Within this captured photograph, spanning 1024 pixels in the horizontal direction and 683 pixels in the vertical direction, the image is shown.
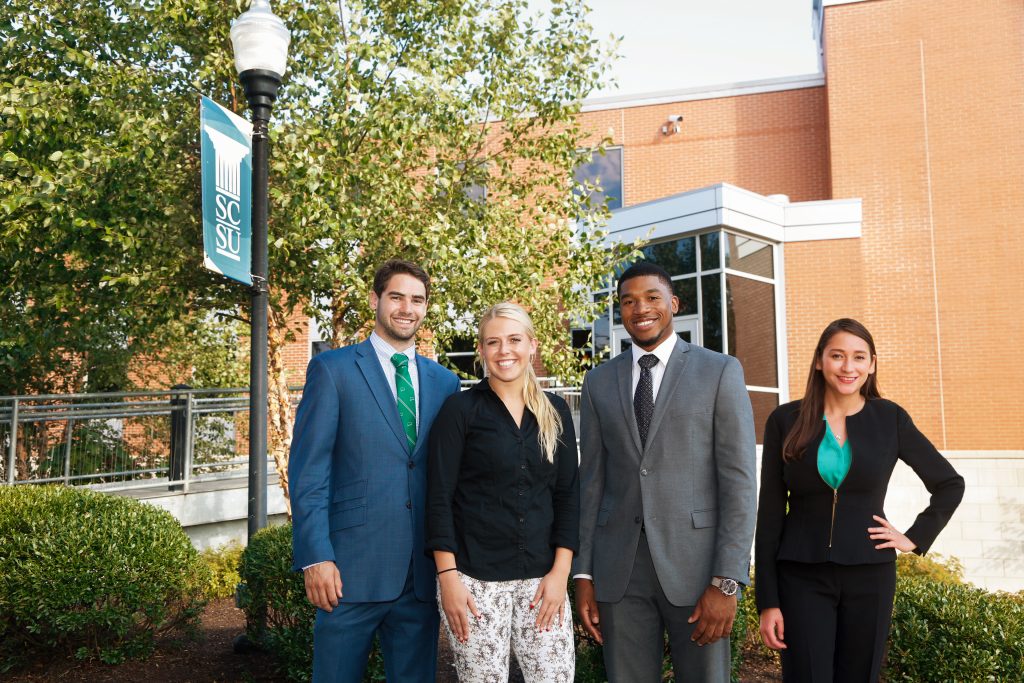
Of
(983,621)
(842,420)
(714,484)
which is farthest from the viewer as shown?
(983,621)

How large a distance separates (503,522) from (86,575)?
132 inches

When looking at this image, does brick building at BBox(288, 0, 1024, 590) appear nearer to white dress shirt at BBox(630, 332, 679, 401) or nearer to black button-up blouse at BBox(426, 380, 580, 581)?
white dress shirt at BBox(630, 332, 679, 401)

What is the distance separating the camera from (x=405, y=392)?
3.47 metres

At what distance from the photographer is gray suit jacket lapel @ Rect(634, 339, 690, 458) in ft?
10.5

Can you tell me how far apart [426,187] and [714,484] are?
542 cm

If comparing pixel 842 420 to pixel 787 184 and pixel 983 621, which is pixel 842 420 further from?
pixel 787 184

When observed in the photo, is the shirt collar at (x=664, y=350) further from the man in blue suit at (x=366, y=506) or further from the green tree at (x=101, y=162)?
the green tree at (x=101, y=162)

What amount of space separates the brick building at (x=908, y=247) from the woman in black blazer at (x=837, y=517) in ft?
39.9

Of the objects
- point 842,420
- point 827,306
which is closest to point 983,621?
point 842,420

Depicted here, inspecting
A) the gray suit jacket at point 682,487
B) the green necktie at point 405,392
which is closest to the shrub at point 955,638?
the gray suit jacket at point 682,487

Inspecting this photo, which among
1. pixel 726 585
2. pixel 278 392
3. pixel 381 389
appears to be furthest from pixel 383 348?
pixel 278 392

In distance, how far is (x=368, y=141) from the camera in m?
8.09

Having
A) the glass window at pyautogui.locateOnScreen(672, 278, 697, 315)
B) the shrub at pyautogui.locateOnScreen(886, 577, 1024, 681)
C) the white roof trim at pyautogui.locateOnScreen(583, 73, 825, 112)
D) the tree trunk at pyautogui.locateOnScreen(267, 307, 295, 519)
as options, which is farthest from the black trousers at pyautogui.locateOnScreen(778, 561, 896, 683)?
the white roof trim at pyautogui.locateOnScreen(583, 73, 825, 112)

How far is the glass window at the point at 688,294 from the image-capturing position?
16250 mm
